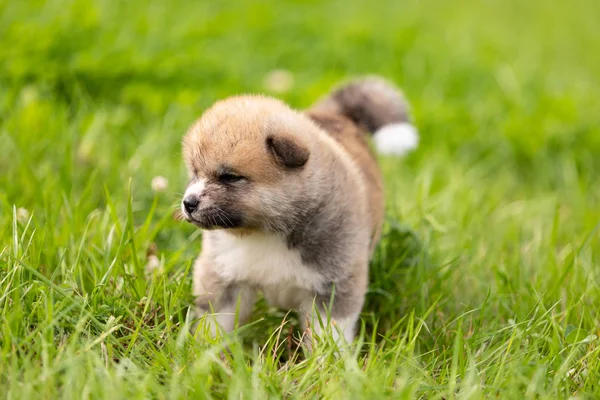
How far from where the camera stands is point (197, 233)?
4590 millimetres

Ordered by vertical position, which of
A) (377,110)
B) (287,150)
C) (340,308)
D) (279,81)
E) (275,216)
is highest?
(287,150)

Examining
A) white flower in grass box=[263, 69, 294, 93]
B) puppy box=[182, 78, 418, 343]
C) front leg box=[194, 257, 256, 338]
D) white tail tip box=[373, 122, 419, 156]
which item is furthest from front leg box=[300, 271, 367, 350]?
white flower in grass box=[263, 69, 294, 93]

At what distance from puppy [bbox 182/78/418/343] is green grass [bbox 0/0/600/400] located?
21 cm

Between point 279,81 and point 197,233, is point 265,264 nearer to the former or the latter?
point 197,233

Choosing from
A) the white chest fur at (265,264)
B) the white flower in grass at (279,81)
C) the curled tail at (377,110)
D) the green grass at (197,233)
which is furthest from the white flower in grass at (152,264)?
the white flower in grass at (279,81)

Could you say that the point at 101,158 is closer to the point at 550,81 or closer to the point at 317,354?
the point at 317,354

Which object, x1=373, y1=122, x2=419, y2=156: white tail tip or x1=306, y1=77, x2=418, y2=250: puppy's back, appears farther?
x1=373, y1=122, x2=419, y2=156: white tail tip

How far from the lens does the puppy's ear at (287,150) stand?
355cm

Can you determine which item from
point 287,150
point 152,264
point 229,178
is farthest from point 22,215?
point 287,150

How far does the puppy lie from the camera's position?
3.56 metres

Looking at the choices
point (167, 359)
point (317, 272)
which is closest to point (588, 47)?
point (317, 272)

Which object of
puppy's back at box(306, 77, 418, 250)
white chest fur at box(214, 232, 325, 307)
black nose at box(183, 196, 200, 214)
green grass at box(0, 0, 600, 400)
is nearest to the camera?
green grass at box(0, 0, 600, 400)

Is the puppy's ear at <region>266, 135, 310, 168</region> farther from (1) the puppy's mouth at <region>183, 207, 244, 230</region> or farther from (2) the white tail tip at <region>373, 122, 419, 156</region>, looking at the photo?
(2) the white tail tip at <region>373, 122, 419, 156</region>

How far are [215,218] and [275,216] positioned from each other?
0.90 ft
